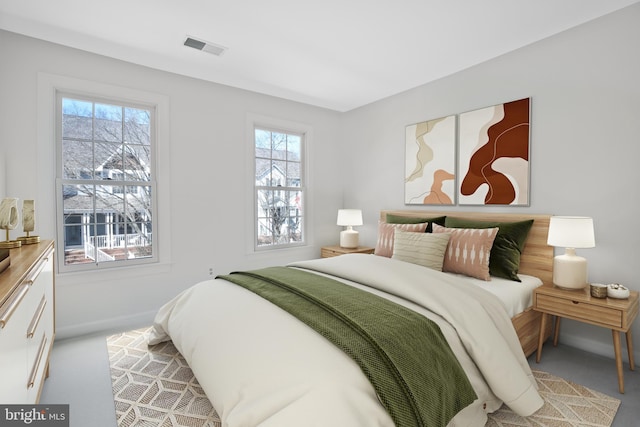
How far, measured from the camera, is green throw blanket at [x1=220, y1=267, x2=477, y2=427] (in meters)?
1.23

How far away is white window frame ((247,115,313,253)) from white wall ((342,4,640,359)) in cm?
194

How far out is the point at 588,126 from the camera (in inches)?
99.6

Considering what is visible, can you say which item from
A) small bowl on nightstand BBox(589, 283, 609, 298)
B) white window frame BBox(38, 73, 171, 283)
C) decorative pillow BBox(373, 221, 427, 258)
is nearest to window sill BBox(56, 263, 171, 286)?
white window frame BBox(38, 73, 171, 283)

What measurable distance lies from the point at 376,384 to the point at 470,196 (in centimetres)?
255

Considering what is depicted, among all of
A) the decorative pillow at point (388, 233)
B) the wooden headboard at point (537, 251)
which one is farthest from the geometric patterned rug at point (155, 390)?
the wooden headboard at point (537, 251)

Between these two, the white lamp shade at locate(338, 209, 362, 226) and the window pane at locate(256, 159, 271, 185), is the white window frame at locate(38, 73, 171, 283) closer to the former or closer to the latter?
the window pane at locate(256, 159, 271, 185)


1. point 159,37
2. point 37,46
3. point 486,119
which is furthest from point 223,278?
point 486,119

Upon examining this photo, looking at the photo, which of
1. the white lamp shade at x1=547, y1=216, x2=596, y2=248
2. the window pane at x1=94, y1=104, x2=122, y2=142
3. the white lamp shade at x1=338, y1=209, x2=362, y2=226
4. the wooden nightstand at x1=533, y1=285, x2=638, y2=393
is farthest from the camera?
the white lamp shade at x1=338, y1=209, x2=362, y2=226

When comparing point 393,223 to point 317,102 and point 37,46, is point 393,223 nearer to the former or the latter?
point 317,102

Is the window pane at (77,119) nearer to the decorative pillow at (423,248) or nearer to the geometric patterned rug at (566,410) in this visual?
the decorative pillow at (423,248)

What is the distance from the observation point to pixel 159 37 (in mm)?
2701

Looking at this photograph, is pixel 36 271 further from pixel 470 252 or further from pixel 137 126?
pixel 470 252

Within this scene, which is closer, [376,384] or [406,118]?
[376,384]

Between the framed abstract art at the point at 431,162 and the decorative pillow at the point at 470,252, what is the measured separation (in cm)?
80
